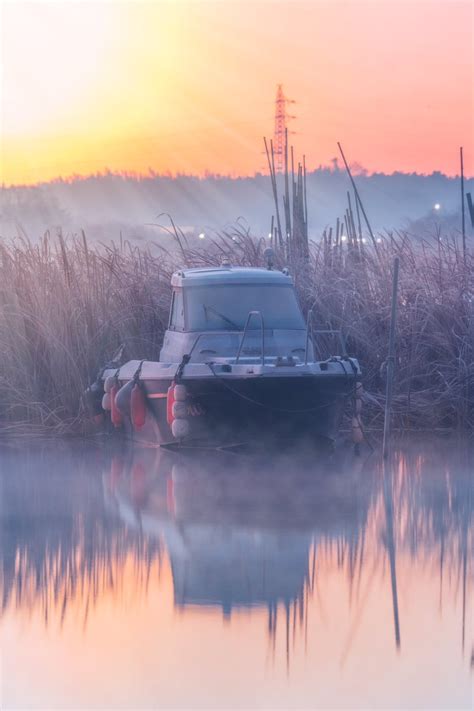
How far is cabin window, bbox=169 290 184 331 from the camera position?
50.4ft

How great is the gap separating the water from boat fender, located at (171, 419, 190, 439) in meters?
1.06

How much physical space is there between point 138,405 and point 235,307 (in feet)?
5.38

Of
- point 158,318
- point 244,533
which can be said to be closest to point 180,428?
point 158,318

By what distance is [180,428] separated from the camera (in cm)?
1390

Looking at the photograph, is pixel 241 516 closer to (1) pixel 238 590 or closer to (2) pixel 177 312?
(1) pixel 238 590

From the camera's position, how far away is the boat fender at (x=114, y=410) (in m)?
15.5

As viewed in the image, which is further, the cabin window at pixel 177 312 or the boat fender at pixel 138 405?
the cabin window at pixel 177 312

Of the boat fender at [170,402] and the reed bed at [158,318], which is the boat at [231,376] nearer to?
the boat fender at [170,402]

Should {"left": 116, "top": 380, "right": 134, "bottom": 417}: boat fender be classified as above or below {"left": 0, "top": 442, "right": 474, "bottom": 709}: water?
above

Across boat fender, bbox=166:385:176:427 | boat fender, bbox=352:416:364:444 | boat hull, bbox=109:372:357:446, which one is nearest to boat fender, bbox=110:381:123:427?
boat hull, bbox=109:372:357:446

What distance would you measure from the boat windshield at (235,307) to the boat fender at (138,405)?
0.95 meters

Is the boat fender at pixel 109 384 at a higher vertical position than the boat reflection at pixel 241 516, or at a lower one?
higher

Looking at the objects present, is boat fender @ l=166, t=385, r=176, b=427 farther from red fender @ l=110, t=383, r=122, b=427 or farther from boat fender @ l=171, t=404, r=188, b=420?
red fender @ l=110, t=383, r=122, b=427

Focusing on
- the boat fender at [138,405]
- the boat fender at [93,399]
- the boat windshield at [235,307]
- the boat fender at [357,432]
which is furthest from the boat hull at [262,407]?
the boat fender at [93,399]
